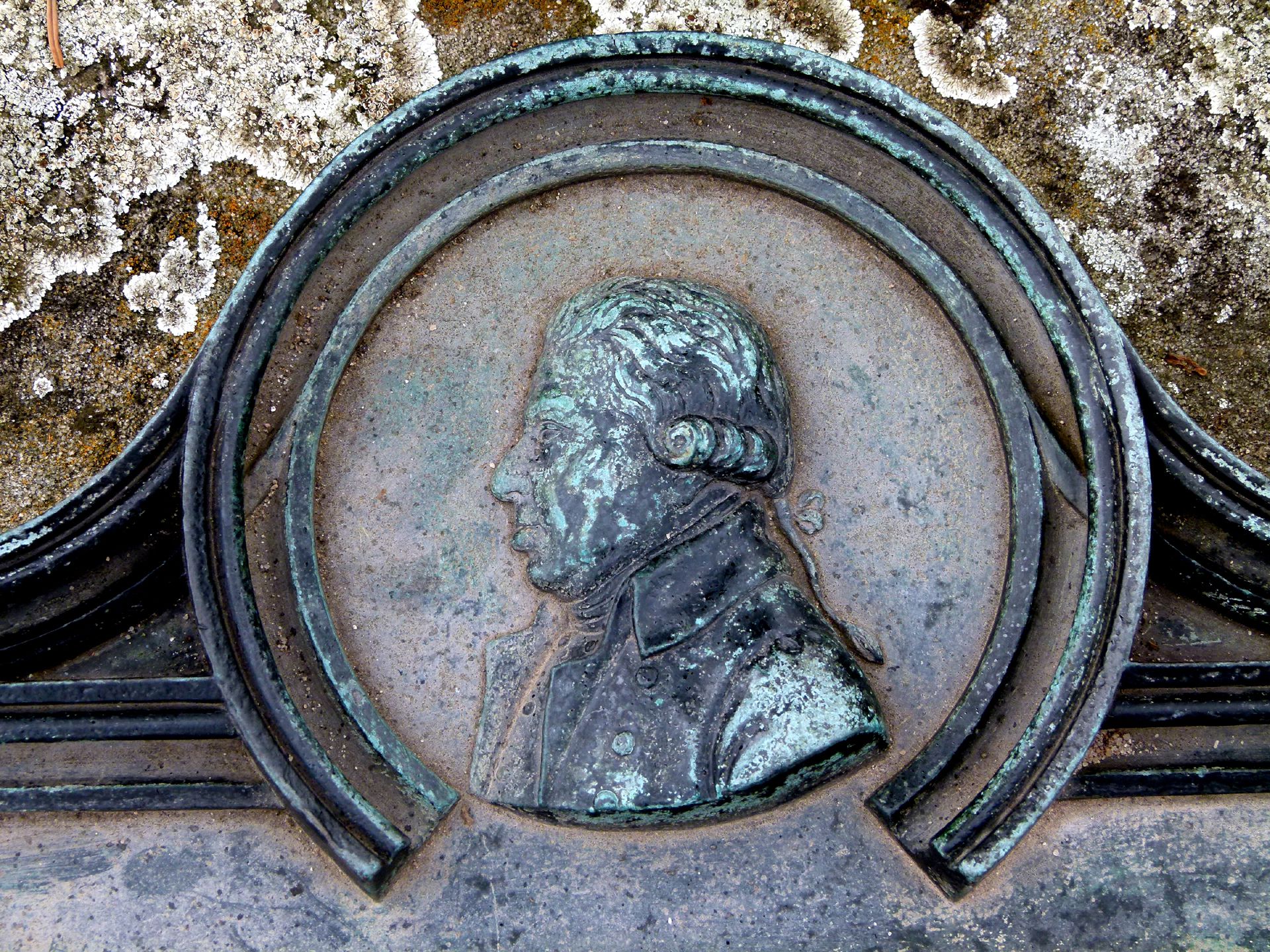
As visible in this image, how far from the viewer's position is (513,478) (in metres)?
2.41

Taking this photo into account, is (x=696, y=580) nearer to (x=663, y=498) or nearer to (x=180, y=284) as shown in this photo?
(x=663, y=498)

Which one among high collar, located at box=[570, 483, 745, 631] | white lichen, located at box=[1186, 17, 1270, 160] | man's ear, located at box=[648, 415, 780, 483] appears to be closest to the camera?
man's ear, located at box=[648, 415, 780, 483]

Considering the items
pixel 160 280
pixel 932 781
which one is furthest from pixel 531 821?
pixel 160 280

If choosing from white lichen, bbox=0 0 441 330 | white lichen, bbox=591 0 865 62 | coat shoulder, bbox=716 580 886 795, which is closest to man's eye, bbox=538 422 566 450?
coat shoulder, bbox=716 580 886 795

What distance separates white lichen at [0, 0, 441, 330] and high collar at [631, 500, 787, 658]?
1.61 m

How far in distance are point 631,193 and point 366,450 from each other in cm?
94

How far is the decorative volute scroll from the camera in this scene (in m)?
2.32

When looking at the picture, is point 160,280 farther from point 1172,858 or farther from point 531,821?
point 1172,858

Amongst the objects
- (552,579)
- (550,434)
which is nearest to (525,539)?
(552,579)

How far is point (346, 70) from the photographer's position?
2943mm

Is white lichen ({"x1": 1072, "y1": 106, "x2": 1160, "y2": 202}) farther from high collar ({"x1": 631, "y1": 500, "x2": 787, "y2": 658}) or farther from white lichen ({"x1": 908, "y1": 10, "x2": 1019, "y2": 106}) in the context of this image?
high collar ({"x1": 631, "y1": 500, "x2": 787, "y2": 658})

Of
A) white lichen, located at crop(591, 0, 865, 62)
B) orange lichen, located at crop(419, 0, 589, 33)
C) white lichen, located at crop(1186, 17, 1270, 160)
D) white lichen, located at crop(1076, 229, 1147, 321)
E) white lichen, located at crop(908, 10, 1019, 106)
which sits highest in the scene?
orange lichen, located at crop(419, 0, 589, 33)

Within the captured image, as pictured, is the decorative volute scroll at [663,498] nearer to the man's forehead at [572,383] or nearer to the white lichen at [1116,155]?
the man's forehead at [572,383]

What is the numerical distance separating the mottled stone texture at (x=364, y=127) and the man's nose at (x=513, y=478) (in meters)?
1.16
